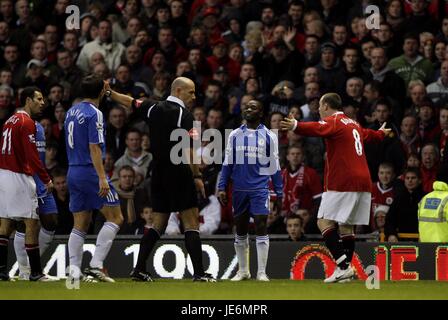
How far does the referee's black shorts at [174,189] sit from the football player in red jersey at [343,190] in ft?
5.53

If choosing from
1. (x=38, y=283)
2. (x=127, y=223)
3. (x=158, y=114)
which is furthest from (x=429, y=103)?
(x=38, y=283)

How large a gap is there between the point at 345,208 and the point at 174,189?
6.85ft

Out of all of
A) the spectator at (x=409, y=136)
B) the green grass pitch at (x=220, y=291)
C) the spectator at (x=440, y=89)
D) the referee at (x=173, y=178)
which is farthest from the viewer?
the spectator at (x=440, y=89)

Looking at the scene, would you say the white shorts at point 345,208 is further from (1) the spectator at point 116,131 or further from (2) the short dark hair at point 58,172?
(1) the spectator at point 116,131

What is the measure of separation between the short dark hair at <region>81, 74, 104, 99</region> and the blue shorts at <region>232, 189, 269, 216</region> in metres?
2.67

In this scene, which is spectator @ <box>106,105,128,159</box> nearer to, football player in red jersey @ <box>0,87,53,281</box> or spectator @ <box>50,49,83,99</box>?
spectator @ <box>50,49,83,99</box>

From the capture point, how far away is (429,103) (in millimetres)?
18656

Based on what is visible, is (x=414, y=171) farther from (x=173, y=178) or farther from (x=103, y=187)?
(x=103, y=187)

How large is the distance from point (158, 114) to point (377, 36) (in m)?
8.22

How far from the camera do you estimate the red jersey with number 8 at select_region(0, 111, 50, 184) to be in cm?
1408

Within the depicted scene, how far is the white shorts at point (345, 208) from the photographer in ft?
45.5

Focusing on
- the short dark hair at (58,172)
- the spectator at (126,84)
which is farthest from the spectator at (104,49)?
the short dark hair at (58,172)

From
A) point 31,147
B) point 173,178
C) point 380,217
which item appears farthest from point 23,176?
point 380,217
